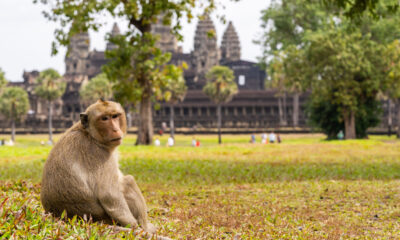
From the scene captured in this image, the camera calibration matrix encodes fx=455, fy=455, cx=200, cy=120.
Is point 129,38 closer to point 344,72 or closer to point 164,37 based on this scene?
point 344,72

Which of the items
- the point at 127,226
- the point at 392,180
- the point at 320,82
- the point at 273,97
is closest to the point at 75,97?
the point at 273,97

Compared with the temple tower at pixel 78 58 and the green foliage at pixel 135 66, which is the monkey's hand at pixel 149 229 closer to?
the green foliage at pixel 135 66

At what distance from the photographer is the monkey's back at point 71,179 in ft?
13.4

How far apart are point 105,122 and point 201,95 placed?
197 feet

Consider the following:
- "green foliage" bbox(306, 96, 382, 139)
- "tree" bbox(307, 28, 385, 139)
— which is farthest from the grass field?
"green foliage" bbox(306, 96, 382, 139)

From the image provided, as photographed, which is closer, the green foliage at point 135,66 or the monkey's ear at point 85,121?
the monkey's ear at point 85,121

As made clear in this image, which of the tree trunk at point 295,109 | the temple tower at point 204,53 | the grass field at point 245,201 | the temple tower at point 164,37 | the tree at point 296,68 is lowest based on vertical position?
the grass field at point 245,201

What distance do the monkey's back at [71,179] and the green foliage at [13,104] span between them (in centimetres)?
5266

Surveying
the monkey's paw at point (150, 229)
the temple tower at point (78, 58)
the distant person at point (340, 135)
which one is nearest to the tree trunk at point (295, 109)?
the distant person at point (340, 135)

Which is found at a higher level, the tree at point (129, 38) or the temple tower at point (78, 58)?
the temple tower at point (78, 58)

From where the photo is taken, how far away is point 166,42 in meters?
88.9

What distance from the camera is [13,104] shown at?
174ft

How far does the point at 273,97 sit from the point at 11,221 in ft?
198

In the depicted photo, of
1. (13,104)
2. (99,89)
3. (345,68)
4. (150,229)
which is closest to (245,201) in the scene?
(150,229)
